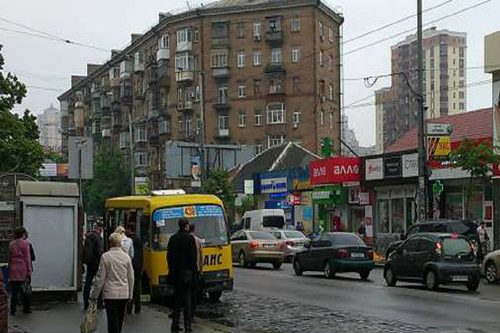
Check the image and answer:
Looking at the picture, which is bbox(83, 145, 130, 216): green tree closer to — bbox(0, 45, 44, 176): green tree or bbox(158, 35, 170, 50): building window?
bbox(158, 35, 170, 50): building window

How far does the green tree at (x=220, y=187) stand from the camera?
56.2 meters

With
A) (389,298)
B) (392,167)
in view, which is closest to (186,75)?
(392,167)

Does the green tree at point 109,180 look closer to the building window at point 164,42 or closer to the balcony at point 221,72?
the balcony at point 221,72

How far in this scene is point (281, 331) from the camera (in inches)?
537

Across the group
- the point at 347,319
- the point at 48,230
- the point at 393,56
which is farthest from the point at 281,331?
the point at 393,56

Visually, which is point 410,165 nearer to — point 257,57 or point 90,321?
point 90,321

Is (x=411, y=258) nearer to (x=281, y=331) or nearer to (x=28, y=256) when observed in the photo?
A: (x=281, y=331)

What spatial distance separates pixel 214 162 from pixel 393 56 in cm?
1694

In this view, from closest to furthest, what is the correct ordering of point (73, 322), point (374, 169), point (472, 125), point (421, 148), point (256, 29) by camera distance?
point (73, 322), point (421, 148), point (472, 125), point (374, 169), point (256, 29)

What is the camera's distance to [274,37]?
81875 millimetres

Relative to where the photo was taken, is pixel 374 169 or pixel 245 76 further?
pixel 245 76

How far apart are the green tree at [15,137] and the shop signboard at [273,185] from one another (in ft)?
70.3

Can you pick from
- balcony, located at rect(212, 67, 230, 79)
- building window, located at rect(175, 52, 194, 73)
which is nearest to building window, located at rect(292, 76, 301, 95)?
balcony, located at rect(212, 67, 230, 79)

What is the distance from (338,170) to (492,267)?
2234cm
